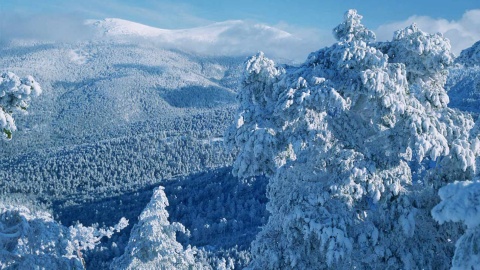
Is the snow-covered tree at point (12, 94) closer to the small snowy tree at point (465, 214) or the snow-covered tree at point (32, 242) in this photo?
the snow-covered tree at point (32, 242)

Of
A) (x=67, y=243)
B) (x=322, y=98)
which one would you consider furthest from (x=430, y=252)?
(x=67, y=243)

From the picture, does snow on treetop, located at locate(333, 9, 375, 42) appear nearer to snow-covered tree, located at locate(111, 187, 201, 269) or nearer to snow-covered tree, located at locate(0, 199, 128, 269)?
snow-covered tree, located at locate(0, 199, 128, 269)

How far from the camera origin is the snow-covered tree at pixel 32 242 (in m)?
11.2

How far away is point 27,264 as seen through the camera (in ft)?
37.0

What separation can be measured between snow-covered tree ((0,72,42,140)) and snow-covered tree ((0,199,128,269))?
441cm

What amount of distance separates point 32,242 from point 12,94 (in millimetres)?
5569

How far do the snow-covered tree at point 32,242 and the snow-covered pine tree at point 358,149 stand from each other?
594 cm

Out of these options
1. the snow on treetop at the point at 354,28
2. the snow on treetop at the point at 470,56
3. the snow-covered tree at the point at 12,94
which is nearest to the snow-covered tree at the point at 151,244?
the snow-covered tree at the point at 12,94

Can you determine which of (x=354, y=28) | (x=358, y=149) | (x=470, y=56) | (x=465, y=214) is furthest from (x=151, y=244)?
(x=465, y=214)

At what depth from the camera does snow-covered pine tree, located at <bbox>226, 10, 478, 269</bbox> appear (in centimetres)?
921

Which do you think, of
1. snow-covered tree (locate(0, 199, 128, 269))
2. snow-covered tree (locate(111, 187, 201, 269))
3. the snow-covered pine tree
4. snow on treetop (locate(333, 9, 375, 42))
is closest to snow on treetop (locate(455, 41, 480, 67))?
the snow-covered pine tree

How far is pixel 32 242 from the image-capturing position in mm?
11891

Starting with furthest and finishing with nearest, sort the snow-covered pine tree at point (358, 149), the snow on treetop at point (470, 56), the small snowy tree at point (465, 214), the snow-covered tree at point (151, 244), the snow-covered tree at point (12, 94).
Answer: the snow-covered tree at point (151, 244), the snow on treetop at point (470, 56), the snow-covered pine tree at point (358, 149), the snow-covered tree at point (12, 94), the small snowy tree at point (465, 214)

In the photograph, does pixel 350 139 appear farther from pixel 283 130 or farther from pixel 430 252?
pixel 430 252
